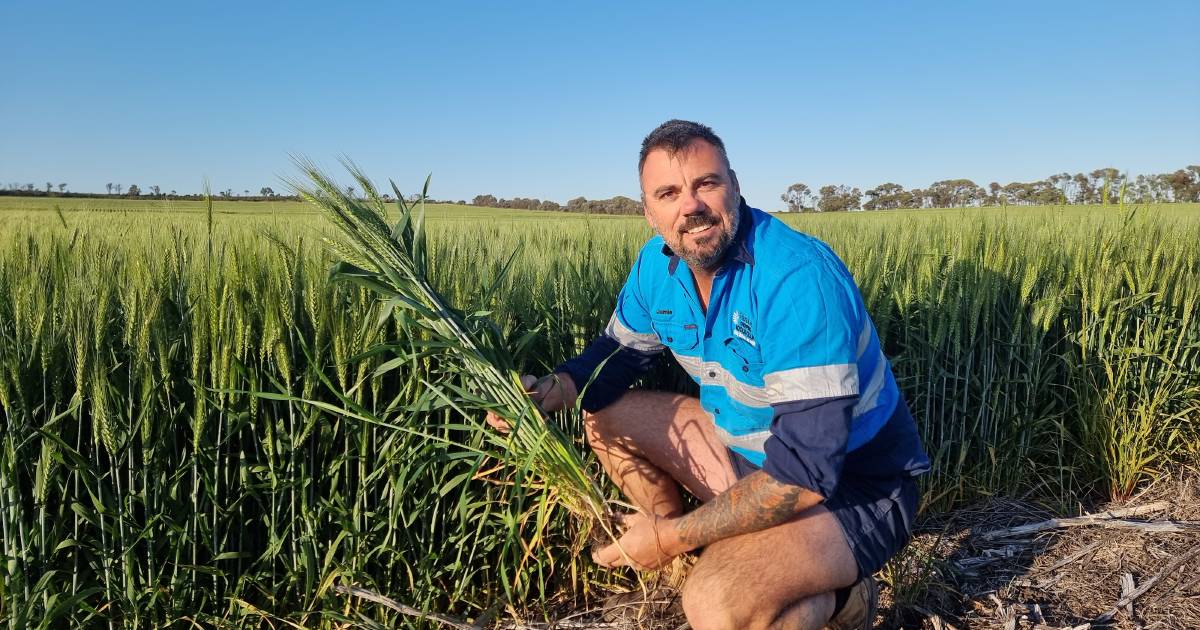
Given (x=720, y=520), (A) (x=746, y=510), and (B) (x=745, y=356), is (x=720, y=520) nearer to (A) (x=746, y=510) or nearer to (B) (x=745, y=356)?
(A) (x=746, y=510)

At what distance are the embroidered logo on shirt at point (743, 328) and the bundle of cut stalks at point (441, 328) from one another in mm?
598

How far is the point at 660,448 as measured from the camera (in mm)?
2291

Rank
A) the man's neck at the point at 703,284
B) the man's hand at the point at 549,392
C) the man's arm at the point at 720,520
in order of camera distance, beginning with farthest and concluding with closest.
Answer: the man's neck at the point at 703,284
the man's hand at the point at 549,392
the man's arm at the point at 720,520

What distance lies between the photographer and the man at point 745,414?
1.76 metres

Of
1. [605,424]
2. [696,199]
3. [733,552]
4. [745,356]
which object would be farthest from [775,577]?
[696,199]

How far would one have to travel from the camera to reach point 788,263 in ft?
6.14

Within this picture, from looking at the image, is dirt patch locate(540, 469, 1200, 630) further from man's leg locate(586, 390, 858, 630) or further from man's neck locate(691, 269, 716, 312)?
man's neck locate(691, 269, 716, 312)

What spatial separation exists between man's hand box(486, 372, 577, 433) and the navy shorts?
2.68 ft

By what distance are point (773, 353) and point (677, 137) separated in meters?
0.70

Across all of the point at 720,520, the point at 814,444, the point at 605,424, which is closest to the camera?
the point at 814,444

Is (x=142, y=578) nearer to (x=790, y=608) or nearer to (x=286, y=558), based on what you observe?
(x=286, y=558)

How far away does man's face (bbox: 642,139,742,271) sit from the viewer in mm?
2010

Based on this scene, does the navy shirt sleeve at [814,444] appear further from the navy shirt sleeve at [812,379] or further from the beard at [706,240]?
the beard at [706,240]

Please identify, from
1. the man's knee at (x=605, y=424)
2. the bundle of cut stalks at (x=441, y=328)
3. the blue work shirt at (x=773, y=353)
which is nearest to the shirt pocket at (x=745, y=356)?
the blue work shirt at (x=773, y=353)
